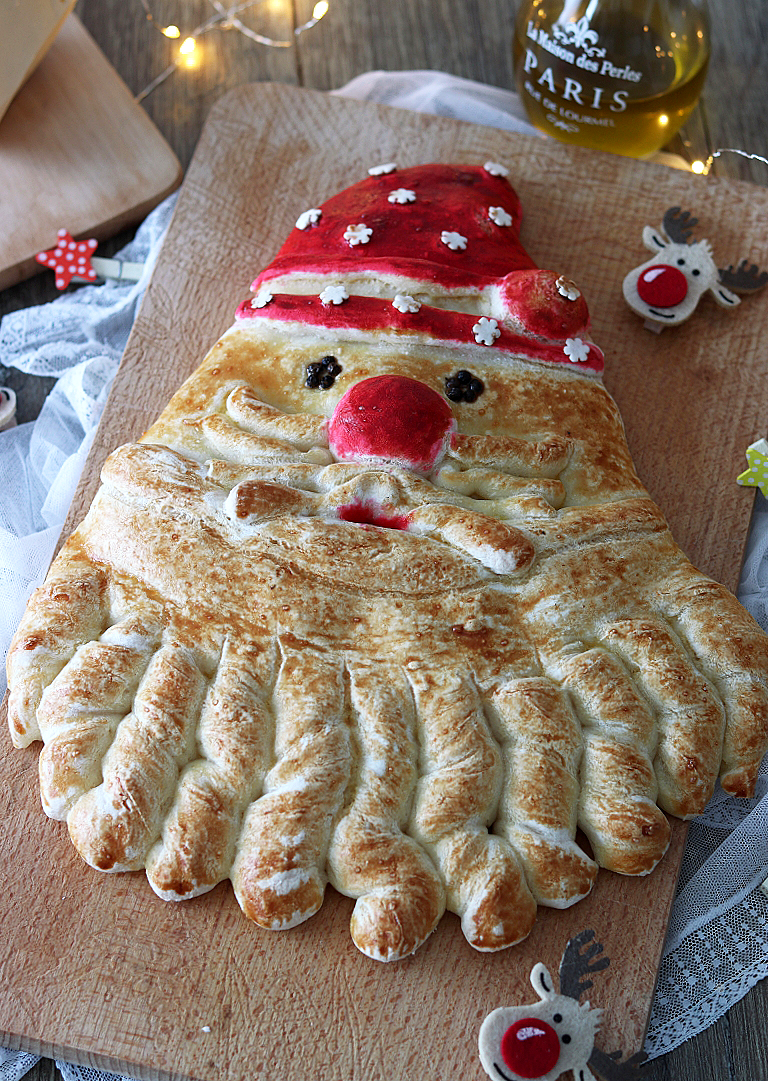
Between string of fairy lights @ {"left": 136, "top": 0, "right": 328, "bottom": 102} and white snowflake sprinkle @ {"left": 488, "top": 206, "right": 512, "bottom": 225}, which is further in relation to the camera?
string of fairy lights @ {"left": 136, "top": 0, "right": 328, "bottom": 102}

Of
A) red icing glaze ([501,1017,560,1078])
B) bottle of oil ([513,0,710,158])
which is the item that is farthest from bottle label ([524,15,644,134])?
red icing glaze ([501,1017,560,1078])

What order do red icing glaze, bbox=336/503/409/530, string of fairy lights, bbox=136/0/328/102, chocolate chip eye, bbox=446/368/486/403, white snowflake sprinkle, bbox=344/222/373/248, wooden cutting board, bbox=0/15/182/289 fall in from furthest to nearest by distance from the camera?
string of fairy lights, bbox=136/0/328/102, wooden cutting board, bbox=0/15/182/289, white snowflake sprinkle, bbox=344/222/373/248, chocolate chip eye, bbox=446/368/486/403, red icing glaze, bbox=336/503/409/530

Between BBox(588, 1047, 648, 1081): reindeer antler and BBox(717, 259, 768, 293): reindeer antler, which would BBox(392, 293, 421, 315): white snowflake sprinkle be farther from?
BBox(588, 1047, 648, 1081): reindeer antler

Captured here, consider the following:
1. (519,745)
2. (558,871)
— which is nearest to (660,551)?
(519,745)

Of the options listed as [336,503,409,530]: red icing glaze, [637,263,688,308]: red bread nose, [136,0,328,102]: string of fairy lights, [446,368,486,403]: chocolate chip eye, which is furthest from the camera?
[136,0,328,102]: string of fairy lights

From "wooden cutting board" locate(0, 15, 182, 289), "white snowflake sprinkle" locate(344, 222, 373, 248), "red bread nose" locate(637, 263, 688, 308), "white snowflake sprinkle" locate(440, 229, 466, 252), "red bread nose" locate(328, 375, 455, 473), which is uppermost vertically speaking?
"wooden cutting board" locate(0, 15, 182, 289)

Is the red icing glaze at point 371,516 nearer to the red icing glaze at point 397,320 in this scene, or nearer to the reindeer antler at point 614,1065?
the red icing glaze at point 397,320

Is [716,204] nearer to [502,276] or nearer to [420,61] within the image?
[502,276]
